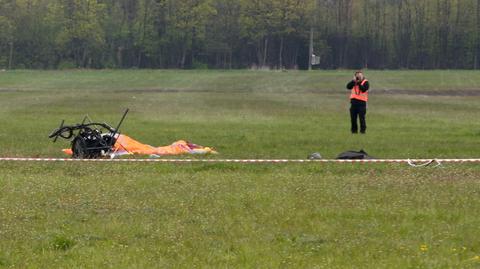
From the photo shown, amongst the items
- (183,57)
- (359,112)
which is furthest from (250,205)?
(183,57)

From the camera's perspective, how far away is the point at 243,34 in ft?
336

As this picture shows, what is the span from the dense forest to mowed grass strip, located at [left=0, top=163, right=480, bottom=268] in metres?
86.3

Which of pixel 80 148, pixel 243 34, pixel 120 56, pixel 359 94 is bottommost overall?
pixel 120 56

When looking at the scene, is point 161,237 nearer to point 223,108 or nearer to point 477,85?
point 223,108

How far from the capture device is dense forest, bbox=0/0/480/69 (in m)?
102

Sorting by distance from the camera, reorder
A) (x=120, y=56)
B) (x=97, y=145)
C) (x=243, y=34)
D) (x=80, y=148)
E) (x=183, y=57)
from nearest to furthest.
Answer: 1. (x=80, y=148)
2. (x=97, y=145)
3. (x=243, y=34)
4. (x=183, y=57)
5. (x=120, y=56)

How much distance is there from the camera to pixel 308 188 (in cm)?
1439

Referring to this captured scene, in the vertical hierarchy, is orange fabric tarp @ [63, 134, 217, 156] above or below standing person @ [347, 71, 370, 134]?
below

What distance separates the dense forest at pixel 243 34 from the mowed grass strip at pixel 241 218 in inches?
3399

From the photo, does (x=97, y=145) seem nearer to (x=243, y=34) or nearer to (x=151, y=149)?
(x=151, y=149)

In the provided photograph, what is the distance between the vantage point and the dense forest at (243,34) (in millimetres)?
102250

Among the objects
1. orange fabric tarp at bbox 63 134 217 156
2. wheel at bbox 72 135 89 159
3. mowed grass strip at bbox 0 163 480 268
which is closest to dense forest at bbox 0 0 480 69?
orange fabric tarp at bbox 63 134 217 156

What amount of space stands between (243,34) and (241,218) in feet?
300

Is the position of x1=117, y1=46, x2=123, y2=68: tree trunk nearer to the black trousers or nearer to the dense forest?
the dense forest
